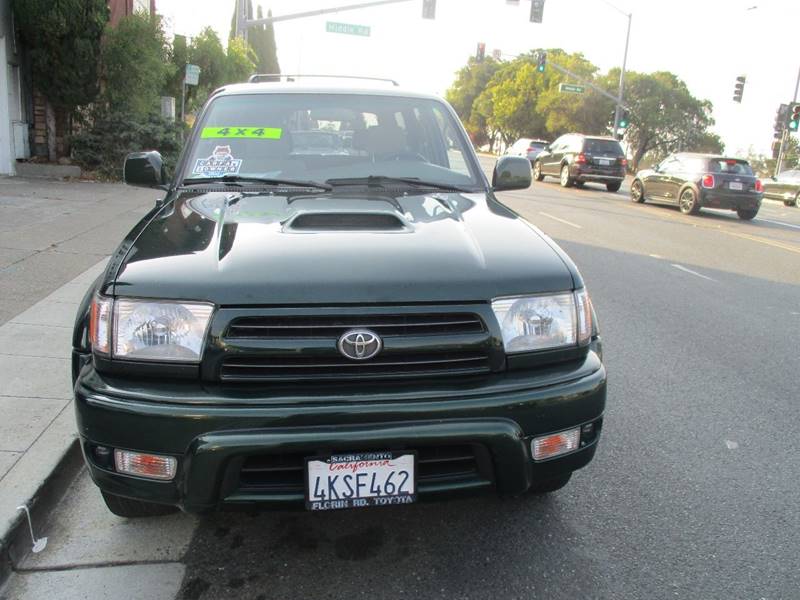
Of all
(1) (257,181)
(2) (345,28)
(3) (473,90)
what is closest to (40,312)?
(1) (257,181)

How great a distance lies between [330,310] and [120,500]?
124 centimetres

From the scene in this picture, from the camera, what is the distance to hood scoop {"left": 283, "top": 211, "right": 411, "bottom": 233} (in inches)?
107

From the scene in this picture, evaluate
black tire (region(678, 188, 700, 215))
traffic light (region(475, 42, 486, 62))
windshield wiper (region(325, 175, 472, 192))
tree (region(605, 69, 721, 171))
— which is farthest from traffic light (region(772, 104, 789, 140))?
windshield wiper (region(325, 175, 472, 192))

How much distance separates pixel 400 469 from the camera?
231 centimetres

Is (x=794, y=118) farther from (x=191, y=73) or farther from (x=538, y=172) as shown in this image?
(x=191, y=73)

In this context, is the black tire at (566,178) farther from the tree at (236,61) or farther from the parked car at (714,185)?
the tree at (236,61)

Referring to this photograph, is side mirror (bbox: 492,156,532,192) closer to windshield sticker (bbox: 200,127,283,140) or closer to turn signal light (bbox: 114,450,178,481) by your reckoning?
windshield sticker (bbox: 200,127,283,140)

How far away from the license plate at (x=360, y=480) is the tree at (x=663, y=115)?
202 feet

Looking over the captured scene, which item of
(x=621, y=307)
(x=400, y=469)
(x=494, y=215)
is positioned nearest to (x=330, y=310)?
(x=400, y=469)

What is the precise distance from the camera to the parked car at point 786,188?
24.1 m

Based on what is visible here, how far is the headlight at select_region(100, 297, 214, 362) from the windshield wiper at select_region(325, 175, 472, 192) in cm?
139

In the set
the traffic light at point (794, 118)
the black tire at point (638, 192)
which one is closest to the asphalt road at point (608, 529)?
the black tire at point (638, 192)

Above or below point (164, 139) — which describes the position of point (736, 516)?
below

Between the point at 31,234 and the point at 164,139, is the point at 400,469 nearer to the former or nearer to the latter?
the point at 31,234
